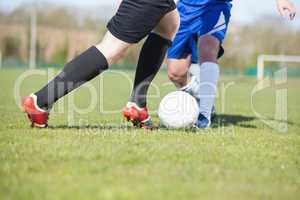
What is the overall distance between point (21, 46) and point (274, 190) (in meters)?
56.3

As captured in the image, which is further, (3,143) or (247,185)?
(3,143)

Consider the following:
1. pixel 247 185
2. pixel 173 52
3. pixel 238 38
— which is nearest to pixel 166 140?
pixel 247 185

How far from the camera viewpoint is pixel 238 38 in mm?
56219

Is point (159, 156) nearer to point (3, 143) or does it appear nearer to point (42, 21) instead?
point (3, 143)

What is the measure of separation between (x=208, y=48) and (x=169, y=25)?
0.86 meters

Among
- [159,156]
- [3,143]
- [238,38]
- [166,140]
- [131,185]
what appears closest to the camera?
[131,185]

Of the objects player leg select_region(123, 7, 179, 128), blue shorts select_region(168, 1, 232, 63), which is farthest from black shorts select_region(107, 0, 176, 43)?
blue shorts select_region(168, 1, 232, 63)

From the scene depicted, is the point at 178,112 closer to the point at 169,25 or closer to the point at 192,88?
the point at 169,25

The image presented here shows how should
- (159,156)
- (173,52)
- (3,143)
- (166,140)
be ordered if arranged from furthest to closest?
(173,52), (166,140), (3,143), (159,156)

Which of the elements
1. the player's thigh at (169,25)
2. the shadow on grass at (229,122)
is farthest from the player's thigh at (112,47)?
the shadow on grass at (229,122)

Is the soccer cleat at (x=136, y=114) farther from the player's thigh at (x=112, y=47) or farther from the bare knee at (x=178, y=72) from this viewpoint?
the bare knee at (x=178, y=72)

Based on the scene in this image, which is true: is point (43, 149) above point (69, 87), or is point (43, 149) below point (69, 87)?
below

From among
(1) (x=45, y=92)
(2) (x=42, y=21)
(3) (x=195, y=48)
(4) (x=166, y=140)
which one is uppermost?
(2) (x=42, y=21)

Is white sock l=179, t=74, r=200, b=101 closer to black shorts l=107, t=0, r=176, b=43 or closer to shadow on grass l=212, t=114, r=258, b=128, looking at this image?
shadow on grass l=212, t=114, r=258, b=128
